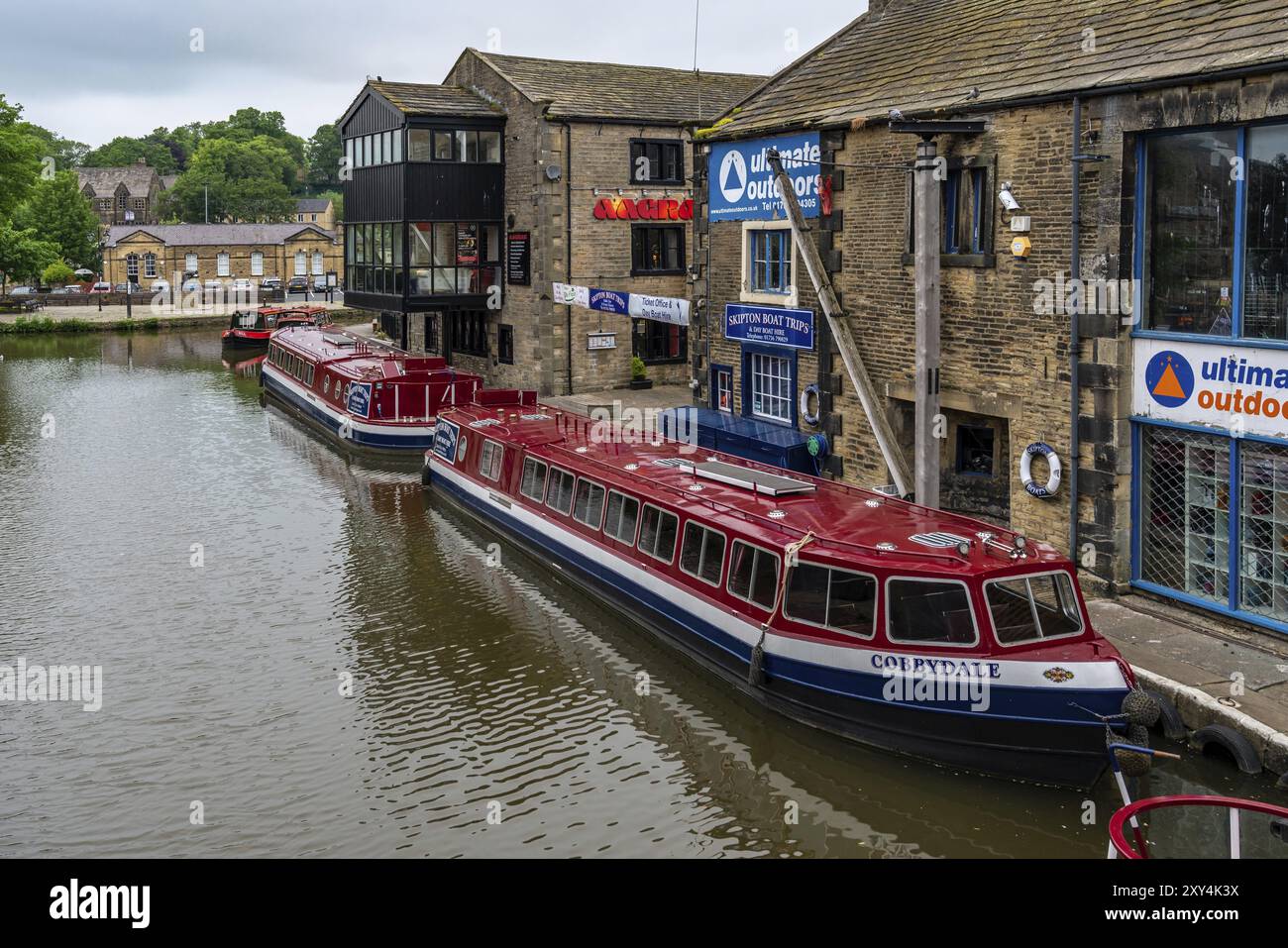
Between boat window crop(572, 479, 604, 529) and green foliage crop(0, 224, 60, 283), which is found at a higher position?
green foliage crop(0, 224, 60, 283)

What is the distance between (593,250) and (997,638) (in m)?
23.4

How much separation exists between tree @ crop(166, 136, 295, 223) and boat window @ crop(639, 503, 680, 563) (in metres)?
95.4

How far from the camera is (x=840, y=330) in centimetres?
1917

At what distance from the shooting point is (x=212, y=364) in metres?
44.9

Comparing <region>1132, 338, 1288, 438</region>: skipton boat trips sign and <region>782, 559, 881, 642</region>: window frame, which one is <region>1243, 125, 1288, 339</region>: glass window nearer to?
<region>1132, 338, 1288, 438</region>: skipton boat trips sign

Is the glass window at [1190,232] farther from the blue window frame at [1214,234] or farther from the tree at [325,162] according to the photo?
the tree at [325,162]

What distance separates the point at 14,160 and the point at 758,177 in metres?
41.6

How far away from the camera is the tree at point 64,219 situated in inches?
3211

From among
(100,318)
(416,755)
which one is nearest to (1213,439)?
(416,755)

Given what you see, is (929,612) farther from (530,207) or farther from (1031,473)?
(530,207)

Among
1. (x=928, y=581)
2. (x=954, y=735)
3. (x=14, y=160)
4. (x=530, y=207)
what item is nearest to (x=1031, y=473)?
(x=928, y=581)

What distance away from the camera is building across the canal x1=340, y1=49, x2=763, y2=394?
106 feet

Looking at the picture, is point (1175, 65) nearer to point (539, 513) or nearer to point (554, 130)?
point (539, 513)

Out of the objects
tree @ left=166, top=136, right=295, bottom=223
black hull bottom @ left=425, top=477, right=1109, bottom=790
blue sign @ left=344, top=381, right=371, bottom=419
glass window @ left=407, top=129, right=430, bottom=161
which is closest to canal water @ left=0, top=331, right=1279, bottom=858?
black hull bottom @ left=425, top=477, right=1109, bottom=790
